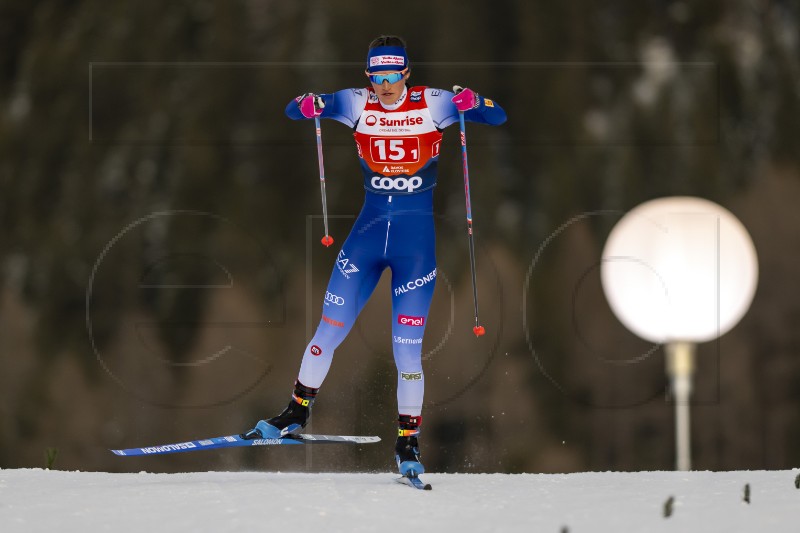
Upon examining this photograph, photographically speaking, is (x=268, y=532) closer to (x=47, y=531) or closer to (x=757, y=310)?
(x=47, y=531)

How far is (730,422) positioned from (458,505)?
15.2 metres

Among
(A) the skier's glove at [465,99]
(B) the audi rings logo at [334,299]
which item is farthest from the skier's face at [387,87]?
(B) the audi rings logo at [334,299]

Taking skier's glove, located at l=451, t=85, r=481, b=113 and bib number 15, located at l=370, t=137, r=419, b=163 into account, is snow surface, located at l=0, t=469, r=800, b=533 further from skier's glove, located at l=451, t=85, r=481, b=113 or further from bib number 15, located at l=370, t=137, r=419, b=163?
skier's glove, located at l=451, t=85, r=481, b=113

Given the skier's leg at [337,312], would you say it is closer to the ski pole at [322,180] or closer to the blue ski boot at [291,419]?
the blue ski boot at [291,419]

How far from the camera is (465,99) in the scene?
21.9 feet

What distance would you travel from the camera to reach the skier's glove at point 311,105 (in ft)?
22.4

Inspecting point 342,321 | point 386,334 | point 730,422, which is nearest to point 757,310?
point 730,422

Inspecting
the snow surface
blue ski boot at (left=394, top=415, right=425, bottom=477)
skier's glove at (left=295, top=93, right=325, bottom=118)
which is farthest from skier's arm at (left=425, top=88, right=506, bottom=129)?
the snow surface

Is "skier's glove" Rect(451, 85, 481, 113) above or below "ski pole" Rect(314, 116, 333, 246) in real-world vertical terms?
above

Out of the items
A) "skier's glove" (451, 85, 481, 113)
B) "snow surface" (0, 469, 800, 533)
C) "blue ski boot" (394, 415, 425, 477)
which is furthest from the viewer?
"blue ski boot" (394, 415, 425, 477)

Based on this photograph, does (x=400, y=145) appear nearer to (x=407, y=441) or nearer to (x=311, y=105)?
(x=311, y=105)

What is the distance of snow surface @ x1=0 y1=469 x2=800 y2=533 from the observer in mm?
5402

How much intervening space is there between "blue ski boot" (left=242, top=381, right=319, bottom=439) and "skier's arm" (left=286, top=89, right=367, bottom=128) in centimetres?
189

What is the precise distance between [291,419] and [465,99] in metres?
2.54
